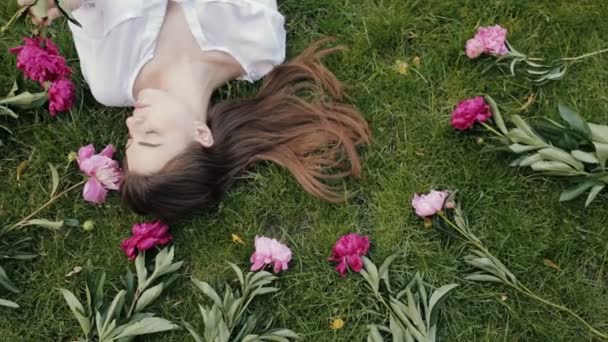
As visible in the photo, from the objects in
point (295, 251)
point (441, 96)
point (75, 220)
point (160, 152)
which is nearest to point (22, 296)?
point (75, 220)

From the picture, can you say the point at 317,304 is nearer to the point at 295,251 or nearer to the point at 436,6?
the point at 295,251

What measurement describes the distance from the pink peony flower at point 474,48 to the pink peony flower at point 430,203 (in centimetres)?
66

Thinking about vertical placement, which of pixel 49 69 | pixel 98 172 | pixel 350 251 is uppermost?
pixel 49 69

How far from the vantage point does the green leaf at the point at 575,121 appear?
296cm

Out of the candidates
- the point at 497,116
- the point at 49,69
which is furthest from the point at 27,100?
the point at 497,116

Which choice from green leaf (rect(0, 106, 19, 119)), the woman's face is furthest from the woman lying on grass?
green leaf (rect(0, 106, 19, 119))

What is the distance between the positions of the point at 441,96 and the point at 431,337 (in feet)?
3.69

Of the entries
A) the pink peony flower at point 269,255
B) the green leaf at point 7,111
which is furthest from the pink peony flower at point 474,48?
the green leaf at point 7,111

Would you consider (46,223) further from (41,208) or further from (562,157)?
(562,157)

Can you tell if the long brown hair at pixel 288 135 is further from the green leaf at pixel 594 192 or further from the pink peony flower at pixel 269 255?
the green leaf at pixel 594 192

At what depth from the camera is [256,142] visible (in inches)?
127

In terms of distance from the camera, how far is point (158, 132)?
2992 mm

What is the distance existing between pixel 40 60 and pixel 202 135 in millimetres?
817

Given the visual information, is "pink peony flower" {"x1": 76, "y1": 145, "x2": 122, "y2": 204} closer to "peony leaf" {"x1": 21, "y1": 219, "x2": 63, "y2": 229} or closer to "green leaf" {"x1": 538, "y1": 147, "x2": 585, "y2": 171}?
"peony leaf" {"x1": 21, "y1": 219, "x2": 63, "y2": 229}
